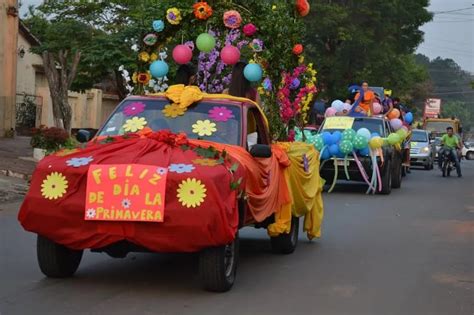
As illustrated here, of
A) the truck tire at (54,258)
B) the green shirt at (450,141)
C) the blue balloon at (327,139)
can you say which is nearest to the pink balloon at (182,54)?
the truck tire at (54,258)

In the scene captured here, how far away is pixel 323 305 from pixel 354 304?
294 mm

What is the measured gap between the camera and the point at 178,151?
6.61 m

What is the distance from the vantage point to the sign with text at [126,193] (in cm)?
606

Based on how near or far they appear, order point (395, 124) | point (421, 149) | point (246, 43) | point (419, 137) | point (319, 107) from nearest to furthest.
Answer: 1. point (246, 43)
2. point (395, 124)
3. point (319, 107)
4. point (421, 149)
5. point (419, 137)

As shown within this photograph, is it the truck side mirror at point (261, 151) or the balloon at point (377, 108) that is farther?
the balloon at point (377, 108)

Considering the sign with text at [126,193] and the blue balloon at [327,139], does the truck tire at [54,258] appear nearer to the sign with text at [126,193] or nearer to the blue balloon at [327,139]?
the sign with text at [126,193]

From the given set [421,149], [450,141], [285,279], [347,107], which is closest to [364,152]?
[347,107]

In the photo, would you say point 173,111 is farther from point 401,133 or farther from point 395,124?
point 395,124

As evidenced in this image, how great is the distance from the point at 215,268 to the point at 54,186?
1.55m

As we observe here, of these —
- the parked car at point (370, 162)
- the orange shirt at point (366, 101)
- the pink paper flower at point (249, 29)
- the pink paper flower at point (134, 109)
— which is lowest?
the parked car at point (370, 162)

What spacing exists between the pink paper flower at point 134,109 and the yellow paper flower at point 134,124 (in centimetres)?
12

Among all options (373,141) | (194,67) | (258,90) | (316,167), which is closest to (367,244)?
(316,167)

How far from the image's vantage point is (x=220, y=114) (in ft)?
25.5

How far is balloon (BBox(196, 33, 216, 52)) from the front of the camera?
34.1 feet
